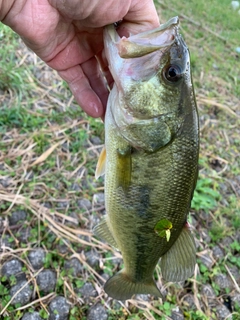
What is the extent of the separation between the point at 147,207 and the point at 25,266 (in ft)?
3.43

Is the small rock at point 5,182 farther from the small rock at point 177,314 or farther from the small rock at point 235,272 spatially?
the small rock at point 235,272

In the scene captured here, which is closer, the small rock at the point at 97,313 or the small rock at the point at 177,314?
the small rock at the point at 97,313

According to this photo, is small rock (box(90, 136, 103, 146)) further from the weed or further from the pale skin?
the pale skin

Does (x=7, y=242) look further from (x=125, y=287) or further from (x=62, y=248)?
(x=125, y=287)

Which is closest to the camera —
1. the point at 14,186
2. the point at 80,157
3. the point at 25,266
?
the point at 25,266

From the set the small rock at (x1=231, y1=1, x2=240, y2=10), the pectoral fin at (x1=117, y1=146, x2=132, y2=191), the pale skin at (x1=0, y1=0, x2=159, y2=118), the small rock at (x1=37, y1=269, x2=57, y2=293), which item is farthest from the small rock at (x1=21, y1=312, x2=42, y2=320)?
the small rock at (x1=231, y1=1, x2=240, y2=10)

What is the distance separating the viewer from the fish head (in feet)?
5.04

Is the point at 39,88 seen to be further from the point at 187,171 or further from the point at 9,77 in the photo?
the point at 187,171

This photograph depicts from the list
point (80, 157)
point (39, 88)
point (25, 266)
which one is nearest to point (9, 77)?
point (39, 88)

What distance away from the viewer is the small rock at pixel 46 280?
2.32m

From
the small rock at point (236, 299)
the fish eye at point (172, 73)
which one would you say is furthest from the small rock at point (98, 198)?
the fish eye at point (172, 73)

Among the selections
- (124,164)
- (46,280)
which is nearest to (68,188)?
(46,280)

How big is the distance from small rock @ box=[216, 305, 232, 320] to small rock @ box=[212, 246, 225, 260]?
0.36m

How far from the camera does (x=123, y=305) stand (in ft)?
7.85
